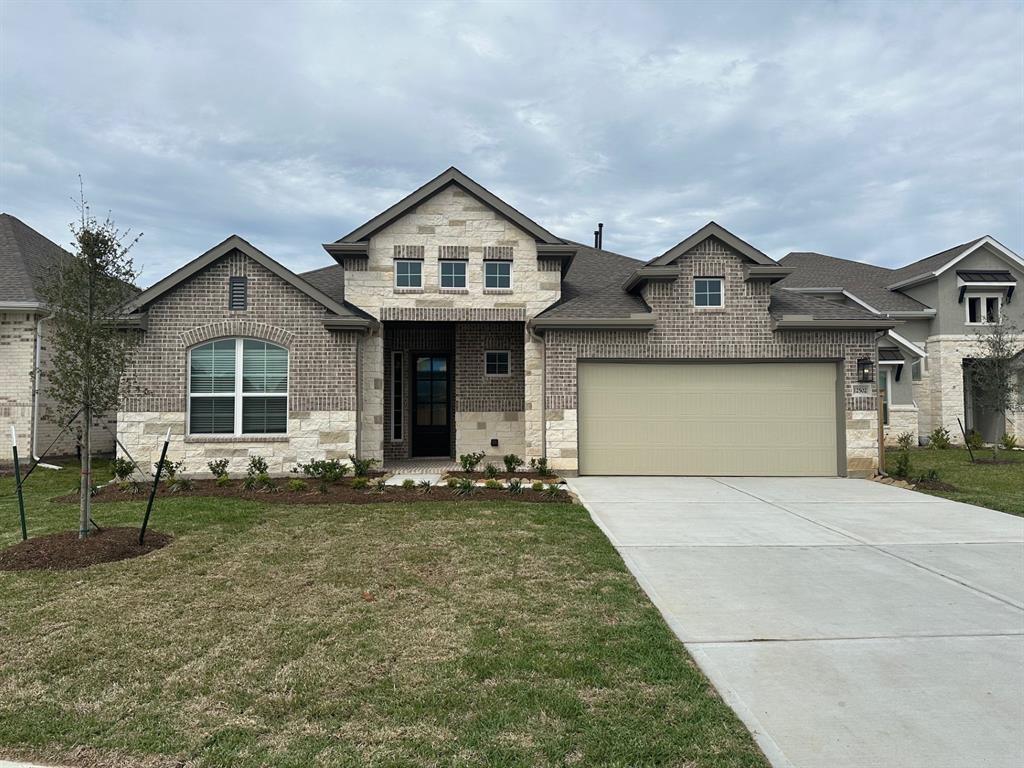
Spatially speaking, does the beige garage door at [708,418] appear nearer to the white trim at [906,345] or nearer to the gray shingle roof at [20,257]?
the white trim at [906,345]

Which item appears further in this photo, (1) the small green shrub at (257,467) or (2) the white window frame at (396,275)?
(2) the white window frame at (396,275)

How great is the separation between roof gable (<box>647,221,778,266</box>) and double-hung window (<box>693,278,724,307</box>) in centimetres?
72

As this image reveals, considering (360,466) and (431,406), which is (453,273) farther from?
(360,466)

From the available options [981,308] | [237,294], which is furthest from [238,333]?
[981,308]

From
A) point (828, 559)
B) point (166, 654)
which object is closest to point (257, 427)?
point (166, 654)

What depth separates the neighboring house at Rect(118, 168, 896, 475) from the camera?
42.2 feet

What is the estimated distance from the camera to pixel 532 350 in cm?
1413

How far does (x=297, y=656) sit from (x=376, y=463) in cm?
984

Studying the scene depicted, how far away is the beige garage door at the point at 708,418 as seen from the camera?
43.6ft

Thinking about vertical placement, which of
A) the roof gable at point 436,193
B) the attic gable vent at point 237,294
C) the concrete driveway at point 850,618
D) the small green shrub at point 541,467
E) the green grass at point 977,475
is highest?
the roof gable at point 436,193

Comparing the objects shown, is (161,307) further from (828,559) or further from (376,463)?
(828,559)

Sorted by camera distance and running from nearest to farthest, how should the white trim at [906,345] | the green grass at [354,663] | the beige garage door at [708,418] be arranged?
the green grass at [354,663]
the beige garage door at [708,418]
the white trim at [906,345]

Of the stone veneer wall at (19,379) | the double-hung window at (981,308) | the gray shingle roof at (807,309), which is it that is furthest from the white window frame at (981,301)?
the stone veneer wall at (19,379)

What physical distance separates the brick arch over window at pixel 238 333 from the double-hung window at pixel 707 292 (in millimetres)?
8757
